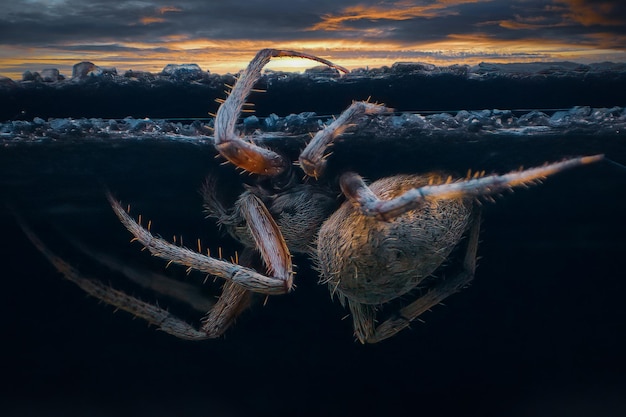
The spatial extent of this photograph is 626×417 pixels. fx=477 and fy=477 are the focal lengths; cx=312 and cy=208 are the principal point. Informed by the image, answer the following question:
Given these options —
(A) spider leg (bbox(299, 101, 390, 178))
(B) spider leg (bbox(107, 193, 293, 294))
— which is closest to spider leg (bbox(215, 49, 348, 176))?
(A) spider leg (bbox(299, 101, 390, 178))

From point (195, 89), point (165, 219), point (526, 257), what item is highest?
point (195, 89)

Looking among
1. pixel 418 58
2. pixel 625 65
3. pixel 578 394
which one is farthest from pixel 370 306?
pixel 578 394

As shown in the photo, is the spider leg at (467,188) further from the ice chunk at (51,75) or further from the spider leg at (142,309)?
the ice chunk at (51,75)

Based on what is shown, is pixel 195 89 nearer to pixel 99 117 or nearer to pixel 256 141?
pixel 256 141

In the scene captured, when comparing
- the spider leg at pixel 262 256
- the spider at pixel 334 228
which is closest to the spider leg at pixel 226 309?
the spider at pixel 334 228

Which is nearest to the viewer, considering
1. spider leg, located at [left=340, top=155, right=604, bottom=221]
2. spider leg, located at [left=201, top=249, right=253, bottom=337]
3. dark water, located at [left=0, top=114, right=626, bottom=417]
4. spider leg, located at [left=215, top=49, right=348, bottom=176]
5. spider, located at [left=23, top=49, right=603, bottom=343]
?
spider leg, located at [left=340, top=155, right=604, bottom=221]

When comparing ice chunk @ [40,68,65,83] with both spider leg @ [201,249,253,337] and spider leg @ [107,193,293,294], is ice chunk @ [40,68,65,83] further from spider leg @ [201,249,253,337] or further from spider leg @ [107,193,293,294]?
spider leg @ [201,249,253,337]

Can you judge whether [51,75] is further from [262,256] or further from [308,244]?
[308,244]
